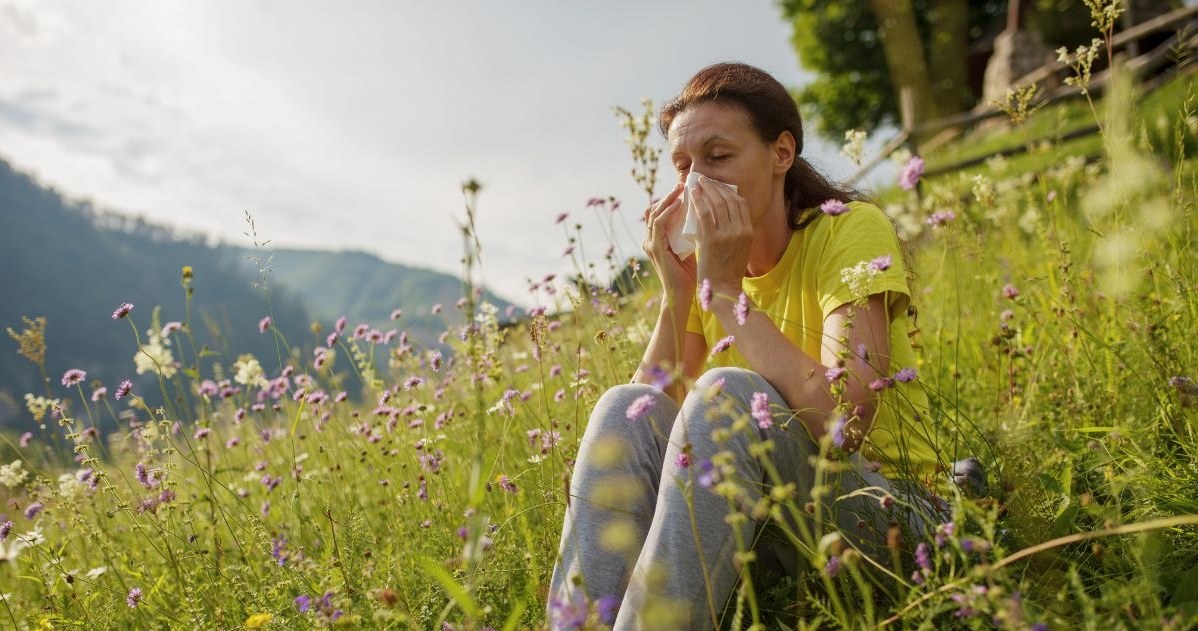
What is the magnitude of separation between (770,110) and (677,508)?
112 cm

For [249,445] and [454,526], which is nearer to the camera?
[454,526]

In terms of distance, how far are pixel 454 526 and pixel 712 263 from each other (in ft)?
3.75

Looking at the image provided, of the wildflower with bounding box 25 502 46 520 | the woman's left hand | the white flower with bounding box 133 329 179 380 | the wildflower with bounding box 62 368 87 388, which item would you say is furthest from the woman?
the wildflower with bounding box 25 502 46 520

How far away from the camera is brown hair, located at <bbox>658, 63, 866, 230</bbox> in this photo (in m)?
2.04

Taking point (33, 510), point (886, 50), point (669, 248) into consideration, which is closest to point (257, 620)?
point (33, 510)

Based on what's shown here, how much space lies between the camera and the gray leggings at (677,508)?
1.43 metres

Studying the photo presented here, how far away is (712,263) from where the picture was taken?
185cm

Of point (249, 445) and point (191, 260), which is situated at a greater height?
point (191, 260)

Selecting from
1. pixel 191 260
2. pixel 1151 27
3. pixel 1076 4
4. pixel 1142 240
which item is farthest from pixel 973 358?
pixel 191 260

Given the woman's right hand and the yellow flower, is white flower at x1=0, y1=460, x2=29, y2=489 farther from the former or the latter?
the woman's right hand

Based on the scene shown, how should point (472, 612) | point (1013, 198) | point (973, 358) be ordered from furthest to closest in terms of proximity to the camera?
point (1013, 198)
point (973, 358)
point (472, 612)

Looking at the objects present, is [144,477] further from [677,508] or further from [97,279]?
[97,279]

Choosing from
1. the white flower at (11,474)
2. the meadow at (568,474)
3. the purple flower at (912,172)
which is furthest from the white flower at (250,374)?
the purple flower at (912,172)

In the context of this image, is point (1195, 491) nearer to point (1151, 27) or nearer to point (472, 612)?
point (472, 612)
